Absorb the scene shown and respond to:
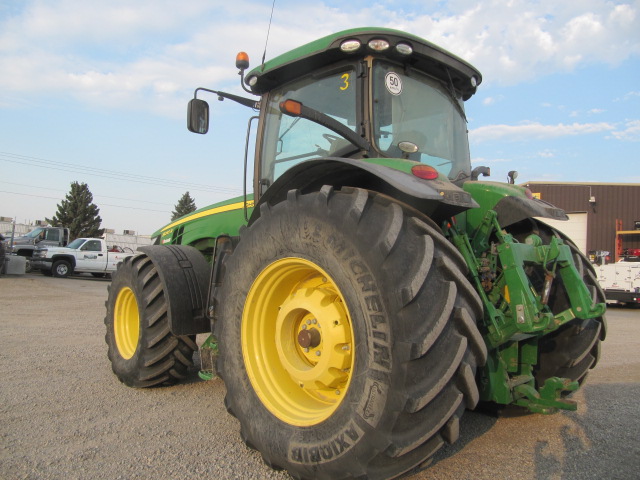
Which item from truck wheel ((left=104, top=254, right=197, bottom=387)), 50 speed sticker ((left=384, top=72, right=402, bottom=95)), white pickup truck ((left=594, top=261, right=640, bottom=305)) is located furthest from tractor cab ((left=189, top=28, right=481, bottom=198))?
white pickup truck ((left=594, top=261, right=640, bottom=305))

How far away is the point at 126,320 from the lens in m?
4.61

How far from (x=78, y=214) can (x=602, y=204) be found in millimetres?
44222

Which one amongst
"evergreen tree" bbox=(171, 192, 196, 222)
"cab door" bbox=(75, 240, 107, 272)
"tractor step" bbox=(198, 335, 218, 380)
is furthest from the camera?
"evergreen tree" bbox=(171, 192, 196, 222)

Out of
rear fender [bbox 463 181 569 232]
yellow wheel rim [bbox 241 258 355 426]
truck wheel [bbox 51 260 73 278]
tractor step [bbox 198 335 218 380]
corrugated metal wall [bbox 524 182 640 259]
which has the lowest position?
truck wheel [bbox 51 260 73 278]

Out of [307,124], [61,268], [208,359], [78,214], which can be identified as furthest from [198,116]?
[78,214]

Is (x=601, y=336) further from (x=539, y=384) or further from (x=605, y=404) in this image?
(x=605, y=404)

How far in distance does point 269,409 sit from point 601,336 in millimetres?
2241

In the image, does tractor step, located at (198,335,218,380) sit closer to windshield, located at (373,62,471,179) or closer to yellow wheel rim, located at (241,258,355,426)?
yellow wheel rim, located at (241,258,355,426)

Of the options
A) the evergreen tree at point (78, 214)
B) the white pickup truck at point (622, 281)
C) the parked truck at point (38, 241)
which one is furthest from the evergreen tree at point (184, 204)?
the white pickup truck at point (622, 281)

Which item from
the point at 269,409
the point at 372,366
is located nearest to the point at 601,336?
the point at 372,366

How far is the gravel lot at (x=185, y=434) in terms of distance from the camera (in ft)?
8.18

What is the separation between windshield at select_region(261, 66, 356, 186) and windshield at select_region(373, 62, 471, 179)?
19 cm

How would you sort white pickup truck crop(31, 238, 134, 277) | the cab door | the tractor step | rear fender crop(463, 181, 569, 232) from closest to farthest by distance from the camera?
rear fender crop(463, 181, 569, 232) < the tractor step < white pickup truck crop(31, 238, 134, 277) < the cab door

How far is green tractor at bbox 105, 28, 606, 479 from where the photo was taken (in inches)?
80.0
